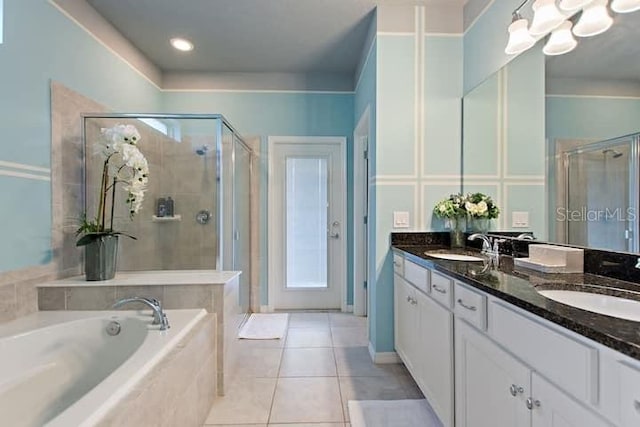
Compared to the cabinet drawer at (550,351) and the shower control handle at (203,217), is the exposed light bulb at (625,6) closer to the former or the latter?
the cabinet drawer at (550,351)

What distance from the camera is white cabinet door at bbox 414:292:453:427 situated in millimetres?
1558

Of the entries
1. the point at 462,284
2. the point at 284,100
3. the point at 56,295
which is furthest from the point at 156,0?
the point at 462,284

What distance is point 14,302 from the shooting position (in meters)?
1.81

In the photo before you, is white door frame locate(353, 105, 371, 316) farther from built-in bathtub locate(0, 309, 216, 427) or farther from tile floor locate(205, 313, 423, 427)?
built-in bathtub locate(0, 309, 216, 427)

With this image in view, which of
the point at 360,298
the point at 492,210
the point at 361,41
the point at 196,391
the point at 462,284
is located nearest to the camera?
the point at 462,284

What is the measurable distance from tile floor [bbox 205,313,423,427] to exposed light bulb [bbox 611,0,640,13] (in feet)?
6.98

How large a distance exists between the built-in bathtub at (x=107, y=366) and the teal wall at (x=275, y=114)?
1.95 meters

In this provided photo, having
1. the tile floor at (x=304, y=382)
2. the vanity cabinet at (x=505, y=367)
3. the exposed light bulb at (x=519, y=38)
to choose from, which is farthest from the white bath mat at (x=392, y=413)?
the exposed light bulb at (x=519, y=38)

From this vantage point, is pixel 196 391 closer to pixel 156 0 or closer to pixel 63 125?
pixel 63 125

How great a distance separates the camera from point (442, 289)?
5.36 ft

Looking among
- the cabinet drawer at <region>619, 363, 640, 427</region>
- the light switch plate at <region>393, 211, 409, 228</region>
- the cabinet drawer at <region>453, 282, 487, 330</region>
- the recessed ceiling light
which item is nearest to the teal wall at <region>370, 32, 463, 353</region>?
the light switch plate at <region>393, 211, 409, 228</region>

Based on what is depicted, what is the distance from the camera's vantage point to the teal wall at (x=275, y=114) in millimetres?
3635

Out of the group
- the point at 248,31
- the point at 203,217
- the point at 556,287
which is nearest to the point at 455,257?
the point at 556,287

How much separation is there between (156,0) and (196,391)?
2580 mm
